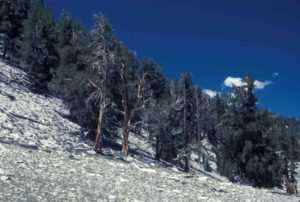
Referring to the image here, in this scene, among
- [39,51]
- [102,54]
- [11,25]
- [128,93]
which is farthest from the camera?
[11,25]

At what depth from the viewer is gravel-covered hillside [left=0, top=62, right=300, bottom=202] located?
15513 millimetres

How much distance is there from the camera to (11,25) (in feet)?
194

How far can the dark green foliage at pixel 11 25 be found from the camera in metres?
57.5

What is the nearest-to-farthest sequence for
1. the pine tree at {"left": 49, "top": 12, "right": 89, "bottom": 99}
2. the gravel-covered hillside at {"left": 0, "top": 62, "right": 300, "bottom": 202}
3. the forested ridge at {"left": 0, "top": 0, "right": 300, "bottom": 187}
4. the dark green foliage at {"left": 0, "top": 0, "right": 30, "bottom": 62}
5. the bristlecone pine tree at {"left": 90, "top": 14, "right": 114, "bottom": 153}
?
the gravel-covered hillside at {"left": 0, "top": 62, "right": 300, "bottom": 202}, the bristlecone pine tree at {"left": 90, "top": 14, "right": 114, "bottom": 153}, the forested ridge at {"left": 0, "top": 0, "right": 300, "bottom": 187}, the pine tree at {"left": 49, "top": 12, "right": 89, "bottom": 99}, the dark green foliage at {"left": 0, "top": 0, "right": 30, "bottom": 62}

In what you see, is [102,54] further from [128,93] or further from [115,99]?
[115,99]

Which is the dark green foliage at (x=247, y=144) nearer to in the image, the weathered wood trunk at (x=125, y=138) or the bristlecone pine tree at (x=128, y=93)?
the bristlecone pine tree at (x=128, y=93)

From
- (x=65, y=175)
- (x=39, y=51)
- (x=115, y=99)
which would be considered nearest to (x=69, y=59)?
(x=39, y=51)

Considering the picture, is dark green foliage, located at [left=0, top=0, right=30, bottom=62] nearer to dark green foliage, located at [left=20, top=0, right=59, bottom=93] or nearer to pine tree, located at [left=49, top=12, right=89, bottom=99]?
dark green foliage, located at [left=20, top=0, right=59, bottom=93]

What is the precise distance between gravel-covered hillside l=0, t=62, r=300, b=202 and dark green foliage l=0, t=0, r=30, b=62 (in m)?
24.4

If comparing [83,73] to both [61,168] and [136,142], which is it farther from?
[61,168]

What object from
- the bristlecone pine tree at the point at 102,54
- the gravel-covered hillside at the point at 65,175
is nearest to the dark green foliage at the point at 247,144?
the gravel-covered hillside at the point at 65,175

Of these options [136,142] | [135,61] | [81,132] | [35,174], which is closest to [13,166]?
[35,174]

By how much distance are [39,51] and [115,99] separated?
13.1 m

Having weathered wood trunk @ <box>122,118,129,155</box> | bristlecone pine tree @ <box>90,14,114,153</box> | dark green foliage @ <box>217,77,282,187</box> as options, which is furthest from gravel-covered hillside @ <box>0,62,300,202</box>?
dark green foliage @ <box>217,77,282,187</box>
